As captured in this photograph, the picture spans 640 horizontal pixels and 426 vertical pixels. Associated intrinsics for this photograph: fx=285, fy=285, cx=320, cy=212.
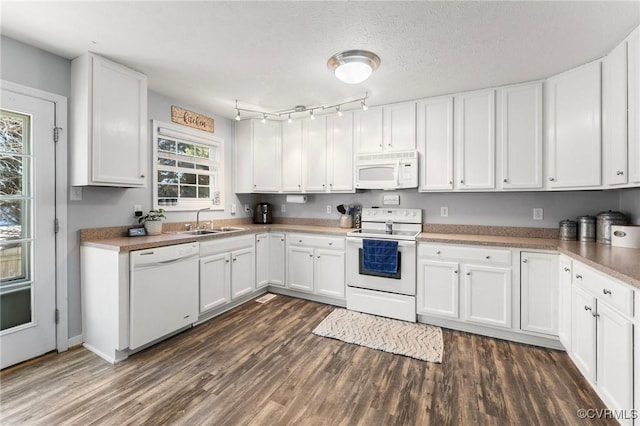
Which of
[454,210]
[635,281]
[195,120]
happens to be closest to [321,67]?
[195,120]

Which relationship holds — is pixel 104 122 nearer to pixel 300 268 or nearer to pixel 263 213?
pixel 263 213

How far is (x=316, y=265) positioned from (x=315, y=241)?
307 mm

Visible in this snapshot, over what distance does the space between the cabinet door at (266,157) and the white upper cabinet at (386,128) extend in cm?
122

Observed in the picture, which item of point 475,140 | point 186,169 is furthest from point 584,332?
point 186,169

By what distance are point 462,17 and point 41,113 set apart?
127 inches

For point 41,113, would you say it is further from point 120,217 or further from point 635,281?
point 635,281

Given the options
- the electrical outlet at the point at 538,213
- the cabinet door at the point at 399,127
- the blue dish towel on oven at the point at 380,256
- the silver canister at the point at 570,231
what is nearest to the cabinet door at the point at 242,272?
the blue dish towel on oven at the point at 380,256

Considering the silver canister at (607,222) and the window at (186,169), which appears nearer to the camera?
the silver canister at (607,222)

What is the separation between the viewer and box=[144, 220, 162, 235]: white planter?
2.95 m

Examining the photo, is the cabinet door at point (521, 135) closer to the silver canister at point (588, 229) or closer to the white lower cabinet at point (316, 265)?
the silver canister at point (588, 229)

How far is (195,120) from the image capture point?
362 centimetres

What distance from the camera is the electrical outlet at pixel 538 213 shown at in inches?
119

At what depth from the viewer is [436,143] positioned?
10.5ft

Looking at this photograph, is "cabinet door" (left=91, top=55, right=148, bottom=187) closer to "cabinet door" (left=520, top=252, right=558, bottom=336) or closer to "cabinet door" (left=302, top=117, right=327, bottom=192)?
"cabinet door" (left=302, top=117, right=327, bottom=192)
